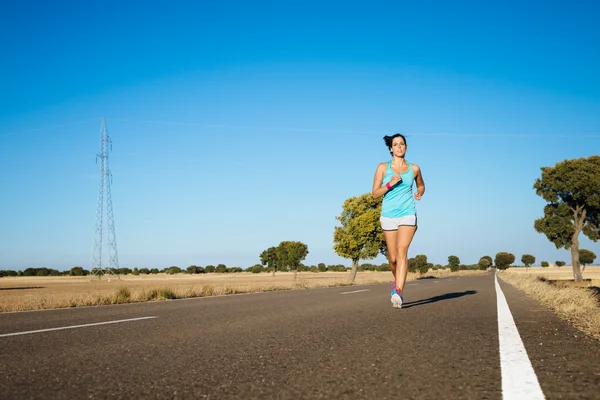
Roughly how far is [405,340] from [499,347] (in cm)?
80

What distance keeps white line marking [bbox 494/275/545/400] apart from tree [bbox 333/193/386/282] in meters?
31.3

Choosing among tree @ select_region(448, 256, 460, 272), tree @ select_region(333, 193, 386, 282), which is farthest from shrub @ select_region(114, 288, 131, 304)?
tree @ select_region(448, 256, 460, 272)

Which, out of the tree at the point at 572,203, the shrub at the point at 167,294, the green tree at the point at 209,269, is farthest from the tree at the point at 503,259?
the shrub at the point at 167,294

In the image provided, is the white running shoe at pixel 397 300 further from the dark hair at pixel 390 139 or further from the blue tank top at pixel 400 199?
the dark hair at pixel 390 139

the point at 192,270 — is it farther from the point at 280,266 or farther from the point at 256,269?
the point at 280,266

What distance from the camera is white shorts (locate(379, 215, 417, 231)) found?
23.0 ft

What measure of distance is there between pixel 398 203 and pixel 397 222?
0.30 metres

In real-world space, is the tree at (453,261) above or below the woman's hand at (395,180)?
below

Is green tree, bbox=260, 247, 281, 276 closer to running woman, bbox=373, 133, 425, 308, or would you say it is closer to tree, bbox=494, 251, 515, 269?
tree, bbox=494, 251, 515, 269

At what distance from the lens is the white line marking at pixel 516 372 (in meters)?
2.28

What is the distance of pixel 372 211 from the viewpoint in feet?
118

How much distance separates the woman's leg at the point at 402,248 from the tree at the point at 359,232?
93.3 ft

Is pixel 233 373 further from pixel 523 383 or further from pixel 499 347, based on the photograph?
pixel 499 347

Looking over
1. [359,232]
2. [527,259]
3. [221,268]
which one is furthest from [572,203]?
[527,259]
